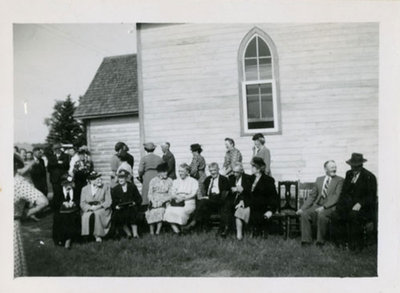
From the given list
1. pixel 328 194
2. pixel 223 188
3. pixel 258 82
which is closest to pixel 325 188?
pixel 328 194

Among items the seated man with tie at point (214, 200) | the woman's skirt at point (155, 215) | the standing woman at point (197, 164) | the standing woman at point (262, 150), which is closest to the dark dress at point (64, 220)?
the woman's skirt at point (155, 215)

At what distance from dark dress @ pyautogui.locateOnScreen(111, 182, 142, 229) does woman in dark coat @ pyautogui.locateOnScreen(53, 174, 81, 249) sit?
36 centimetres

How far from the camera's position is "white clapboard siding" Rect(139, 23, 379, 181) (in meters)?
3.73

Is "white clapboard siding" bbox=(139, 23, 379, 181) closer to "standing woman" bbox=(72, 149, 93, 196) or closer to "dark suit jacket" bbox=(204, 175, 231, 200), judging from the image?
"dark suit jacket" bbox=(204, 175, 231, 200)

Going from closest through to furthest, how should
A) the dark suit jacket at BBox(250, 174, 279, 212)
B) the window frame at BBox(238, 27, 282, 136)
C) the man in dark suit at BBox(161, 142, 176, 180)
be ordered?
the dark suit jacket at BBox(250, 174, 279, 212) < the window frame at BBox(238, 27, 282, 136) < the man in dark suit at BBox(161, 142, 176, 180)

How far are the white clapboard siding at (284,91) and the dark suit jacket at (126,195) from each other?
0.60m

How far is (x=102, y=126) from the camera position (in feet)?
15.2

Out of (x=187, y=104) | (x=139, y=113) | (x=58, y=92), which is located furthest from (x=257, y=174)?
(x=58, y=92)

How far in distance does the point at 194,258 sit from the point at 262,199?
0.88m

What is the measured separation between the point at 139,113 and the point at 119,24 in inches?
46.8

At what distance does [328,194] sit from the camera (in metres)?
3.80

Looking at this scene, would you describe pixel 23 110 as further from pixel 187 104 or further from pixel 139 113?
pixel 187 104

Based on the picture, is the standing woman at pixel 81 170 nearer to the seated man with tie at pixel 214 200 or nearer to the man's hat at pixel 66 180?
the man's hat at pixel 66 180

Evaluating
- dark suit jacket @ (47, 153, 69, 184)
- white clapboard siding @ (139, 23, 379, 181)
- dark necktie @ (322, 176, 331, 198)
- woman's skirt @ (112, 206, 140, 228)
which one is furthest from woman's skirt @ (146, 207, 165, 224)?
dark necktie @ (322, 176, 331, 198)
